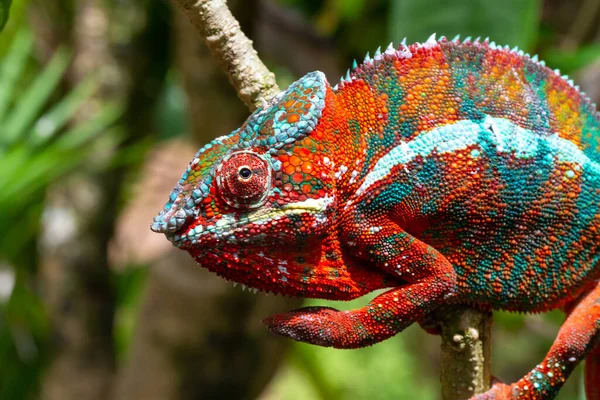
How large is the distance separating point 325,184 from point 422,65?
324 mm

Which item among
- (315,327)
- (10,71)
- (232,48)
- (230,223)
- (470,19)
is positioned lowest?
(315,327)

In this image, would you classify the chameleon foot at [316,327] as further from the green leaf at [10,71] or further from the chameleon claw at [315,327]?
the green leaf at [10,71]

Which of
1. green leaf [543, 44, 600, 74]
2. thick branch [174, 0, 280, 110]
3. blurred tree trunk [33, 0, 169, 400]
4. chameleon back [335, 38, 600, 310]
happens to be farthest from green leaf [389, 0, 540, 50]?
blurred tree trunk [33, 0, 169, 400]

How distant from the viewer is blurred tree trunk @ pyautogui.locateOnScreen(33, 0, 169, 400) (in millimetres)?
3918

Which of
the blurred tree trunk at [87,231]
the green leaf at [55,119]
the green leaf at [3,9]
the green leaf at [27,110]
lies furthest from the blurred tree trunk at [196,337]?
the green leaf at [3,9]

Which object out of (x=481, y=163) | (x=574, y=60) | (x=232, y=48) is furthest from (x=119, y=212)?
(x=481, y=163)

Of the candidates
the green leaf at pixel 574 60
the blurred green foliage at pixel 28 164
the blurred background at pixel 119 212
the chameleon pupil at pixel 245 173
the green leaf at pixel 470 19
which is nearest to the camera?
the chameleon pupil at pixel 245 173

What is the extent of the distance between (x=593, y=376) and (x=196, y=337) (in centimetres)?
280

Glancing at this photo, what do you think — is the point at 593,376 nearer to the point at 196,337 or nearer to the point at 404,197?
the point at 404,197

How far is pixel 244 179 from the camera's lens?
1.18 m

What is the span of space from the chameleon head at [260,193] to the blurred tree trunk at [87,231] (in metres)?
2.78

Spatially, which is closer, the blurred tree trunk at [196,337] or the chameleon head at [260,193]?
the chameleon head at [260,193]

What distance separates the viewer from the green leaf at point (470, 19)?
2646 millimetres

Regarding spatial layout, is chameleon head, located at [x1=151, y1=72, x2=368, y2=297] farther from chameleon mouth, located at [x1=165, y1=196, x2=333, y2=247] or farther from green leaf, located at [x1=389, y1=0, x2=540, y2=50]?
green leaf, located at [x1=389, y1=0, x2=540, y2=50]
